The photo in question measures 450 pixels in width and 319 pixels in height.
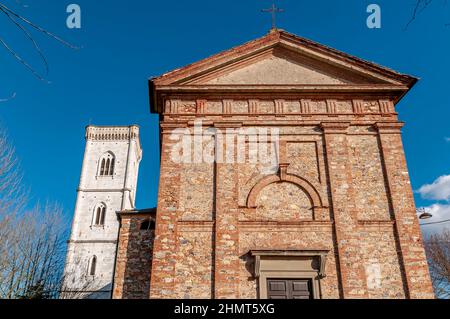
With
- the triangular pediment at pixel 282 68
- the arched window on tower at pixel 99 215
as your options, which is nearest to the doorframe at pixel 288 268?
the triangular pediment at pixel 282 68

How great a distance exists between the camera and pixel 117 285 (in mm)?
11156

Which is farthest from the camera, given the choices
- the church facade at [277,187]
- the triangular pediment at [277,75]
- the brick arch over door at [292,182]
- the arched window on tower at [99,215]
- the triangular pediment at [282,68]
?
the arched window on tower at [99,215]

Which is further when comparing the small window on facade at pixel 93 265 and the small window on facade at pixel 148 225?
the small window on facade at pixel 93 265

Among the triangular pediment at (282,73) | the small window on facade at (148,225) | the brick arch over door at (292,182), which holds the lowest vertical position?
the small window on facade at (148,225)

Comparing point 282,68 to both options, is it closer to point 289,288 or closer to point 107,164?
point 289,288

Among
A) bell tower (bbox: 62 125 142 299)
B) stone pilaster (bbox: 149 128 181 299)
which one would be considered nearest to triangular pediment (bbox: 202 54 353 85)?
stone pilaster (bbox: 149 128 181 299)

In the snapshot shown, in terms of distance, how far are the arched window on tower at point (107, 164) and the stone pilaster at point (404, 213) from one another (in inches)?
1464

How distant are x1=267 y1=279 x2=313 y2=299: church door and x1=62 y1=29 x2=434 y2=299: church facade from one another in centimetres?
3

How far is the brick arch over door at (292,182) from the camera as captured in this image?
11297 mm

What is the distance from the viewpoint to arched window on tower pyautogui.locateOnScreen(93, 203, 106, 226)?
40.7 meters

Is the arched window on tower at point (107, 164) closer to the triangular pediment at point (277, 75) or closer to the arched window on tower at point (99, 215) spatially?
the arched window on tower at point (99, 215)

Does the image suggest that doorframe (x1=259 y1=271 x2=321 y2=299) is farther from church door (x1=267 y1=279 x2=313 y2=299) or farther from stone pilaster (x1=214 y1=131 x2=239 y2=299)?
stone pilaster (x1=214 y1=131 x2=239 y2=299)

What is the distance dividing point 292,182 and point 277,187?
48 cm
